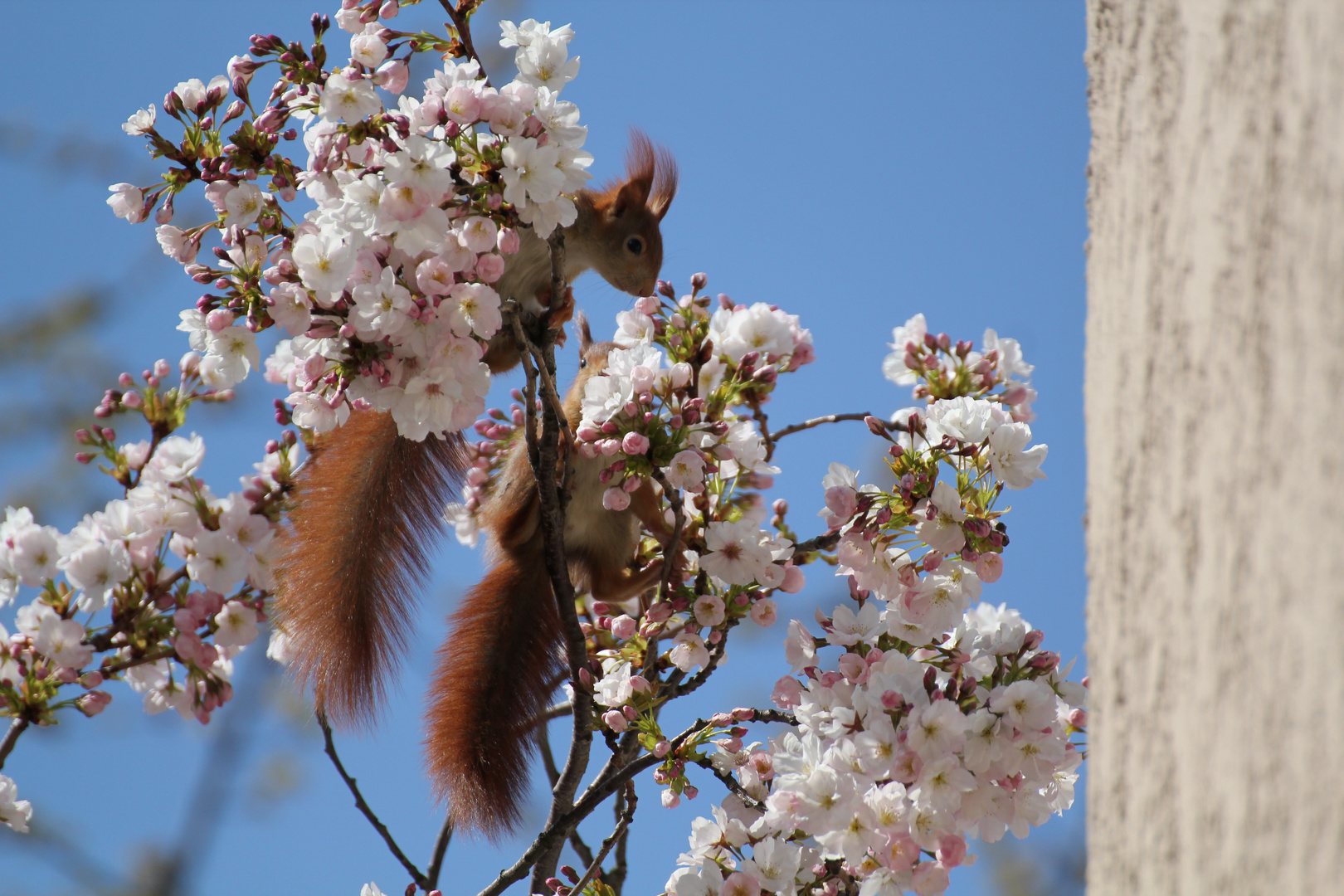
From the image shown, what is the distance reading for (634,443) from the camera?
5.99 ft

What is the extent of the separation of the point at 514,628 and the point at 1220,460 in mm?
1924

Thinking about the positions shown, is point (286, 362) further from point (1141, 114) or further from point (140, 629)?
point (1141, 114)

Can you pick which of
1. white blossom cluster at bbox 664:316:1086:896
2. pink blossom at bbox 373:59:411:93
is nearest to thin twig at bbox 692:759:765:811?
white blossom cluster at bbox 664:316:1086:896

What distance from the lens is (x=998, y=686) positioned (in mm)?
1734

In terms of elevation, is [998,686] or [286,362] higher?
[286,362]

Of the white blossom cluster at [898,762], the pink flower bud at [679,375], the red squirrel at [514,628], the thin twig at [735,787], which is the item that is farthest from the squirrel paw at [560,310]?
the thin twig at [735,787]

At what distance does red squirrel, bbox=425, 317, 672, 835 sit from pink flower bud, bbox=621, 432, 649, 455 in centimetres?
39

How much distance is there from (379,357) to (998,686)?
1122 mm

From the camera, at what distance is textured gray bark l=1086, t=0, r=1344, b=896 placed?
0.70m

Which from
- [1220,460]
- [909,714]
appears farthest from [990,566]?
[1220,460]

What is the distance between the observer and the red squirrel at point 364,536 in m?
2.06

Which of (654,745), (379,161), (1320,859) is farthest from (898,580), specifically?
(1320,859)

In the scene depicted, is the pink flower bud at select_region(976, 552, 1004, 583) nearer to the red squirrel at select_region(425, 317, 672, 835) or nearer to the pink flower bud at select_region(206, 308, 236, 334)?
the red squirrel at select_region(425, 317, 672, 835)

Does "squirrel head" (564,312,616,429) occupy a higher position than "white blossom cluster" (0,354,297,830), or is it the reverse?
"squirrel head" (564,312,616,429)
